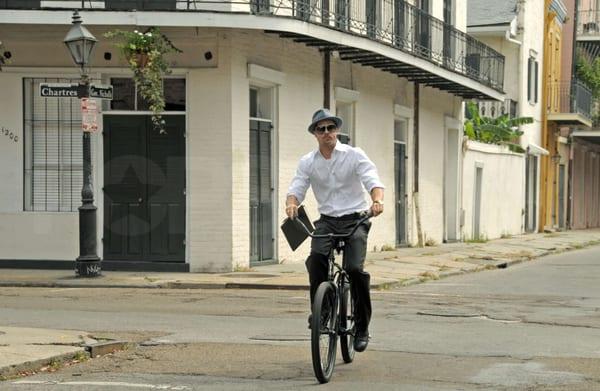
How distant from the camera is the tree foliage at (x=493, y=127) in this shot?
110 feet

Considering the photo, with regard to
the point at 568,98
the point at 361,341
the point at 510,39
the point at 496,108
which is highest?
the point at 510,39

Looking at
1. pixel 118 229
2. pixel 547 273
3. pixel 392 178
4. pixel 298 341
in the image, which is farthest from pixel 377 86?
pixel 298 341

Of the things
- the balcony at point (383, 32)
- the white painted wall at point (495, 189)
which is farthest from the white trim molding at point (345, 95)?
the white painted wall at point (495, 189)

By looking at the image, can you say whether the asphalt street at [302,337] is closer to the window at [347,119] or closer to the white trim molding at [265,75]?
the white trim molding at [265,75]

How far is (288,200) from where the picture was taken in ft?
28.8

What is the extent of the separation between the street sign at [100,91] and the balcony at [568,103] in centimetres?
2534

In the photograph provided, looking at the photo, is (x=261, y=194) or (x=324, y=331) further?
(x=261, y=194)

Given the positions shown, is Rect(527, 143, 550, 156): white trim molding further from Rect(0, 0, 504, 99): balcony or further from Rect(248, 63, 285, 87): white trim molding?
Rect(248, 63, 285, 87): white trim molding

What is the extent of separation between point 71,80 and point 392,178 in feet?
30.0

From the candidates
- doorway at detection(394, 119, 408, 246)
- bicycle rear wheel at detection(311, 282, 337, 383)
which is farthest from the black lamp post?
doorway at detection(394, 119, 408, 246)

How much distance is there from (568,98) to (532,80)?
3274mm

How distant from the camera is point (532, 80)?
1505 inches

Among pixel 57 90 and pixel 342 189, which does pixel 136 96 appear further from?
pixel 342 189

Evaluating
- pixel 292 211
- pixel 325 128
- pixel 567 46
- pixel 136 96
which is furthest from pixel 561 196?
pixel 292 211
